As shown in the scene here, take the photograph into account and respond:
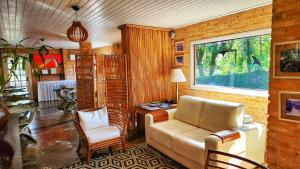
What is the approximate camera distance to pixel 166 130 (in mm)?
3188

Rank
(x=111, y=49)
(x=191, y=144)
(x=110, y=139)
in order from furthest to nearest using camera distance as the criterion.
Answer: (x=111, y=49) → (x=110, y=139) → (x=191, y=144)

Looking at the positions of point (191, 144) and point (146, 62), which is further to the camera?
point (146, 62)

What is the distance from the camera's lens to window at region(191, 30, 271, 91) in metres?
3.21

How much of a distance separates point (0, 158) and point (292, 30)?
112 inches

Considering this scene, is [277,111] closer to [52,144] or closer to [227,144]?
[227,144]

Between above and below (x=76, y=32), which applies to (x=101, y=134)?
below

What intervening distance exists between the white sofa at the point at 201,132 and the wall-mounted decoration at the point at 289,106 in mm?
569

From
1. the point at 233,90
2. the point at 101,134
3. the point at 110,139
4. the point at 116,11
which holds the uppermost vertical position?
the point at 116,11

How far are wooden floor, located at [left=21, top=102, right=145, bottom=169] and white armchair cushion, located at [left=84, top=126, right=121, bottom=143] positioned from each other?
47 centimetres

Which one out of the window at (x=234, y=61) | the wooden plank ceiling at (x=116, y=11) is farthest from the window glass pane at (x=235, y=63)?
the wooden plank ceiling at (x=116, y=11)

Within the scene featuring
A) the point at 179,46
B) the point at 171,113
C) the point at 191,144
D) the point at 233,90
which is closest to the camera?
the point at 191,144

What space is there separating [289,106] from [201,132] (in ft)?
4.14

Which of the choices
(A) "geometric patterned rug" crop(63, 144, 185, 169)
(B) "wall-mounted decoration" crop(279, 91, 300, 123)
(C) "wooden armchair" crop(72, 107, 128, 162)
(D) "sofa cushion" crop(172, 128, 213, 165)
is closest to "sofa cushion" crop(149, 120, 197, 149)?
(D) "sofa cushion" crop(172, 128, 213, 165)

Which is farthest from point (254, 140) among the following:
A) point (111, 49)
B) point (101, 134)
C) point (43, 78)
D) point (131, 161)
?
point (43, 78)
